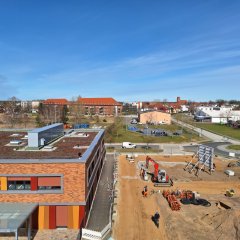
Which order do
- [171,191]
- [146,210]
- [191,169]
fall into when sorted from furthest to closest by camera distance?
[191,169] → [171,191] → [146,210]

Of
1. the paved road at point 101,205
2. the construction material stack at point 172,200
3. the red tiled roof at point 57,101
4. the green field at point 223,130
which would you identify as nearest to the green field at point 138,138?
the green field at point 223,130

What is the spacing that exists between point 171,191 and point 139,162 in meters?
16.2

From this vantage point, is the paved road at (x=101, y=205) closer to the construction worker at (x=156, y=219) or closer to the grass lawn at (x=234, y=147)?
the construction worker at (x=156, y=219)

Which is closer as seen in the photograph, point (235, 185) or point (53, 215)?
point (53, 215)

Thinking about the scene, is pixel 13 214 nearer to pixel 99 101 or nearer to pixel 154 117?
pixel 154 117

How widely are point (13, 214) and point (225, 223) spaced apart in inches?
657

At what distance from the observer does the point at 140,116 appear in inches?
4673

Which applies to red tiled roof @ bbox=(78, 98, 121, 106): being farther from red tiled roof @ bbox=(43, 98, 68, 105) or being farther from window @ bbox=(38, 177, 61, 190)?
window @ bbox=(38, 177, 61, 190)

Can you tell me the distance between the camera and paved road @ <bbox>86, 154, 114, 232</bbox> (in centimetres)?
2580

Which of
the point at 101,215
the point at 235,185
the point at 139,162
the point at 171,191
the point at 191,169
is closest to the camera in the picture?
the point at 101,215

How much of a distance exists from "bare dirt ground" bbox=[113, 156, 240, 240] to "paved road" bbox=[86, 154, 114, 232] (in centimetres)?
116

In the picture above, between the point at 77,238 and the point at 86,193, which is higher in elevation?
the point at 86,193

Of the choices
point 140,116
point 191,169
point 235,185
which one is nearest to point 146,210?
point 235,185

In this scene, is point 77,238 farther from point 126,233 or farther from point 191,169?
point 191,169
